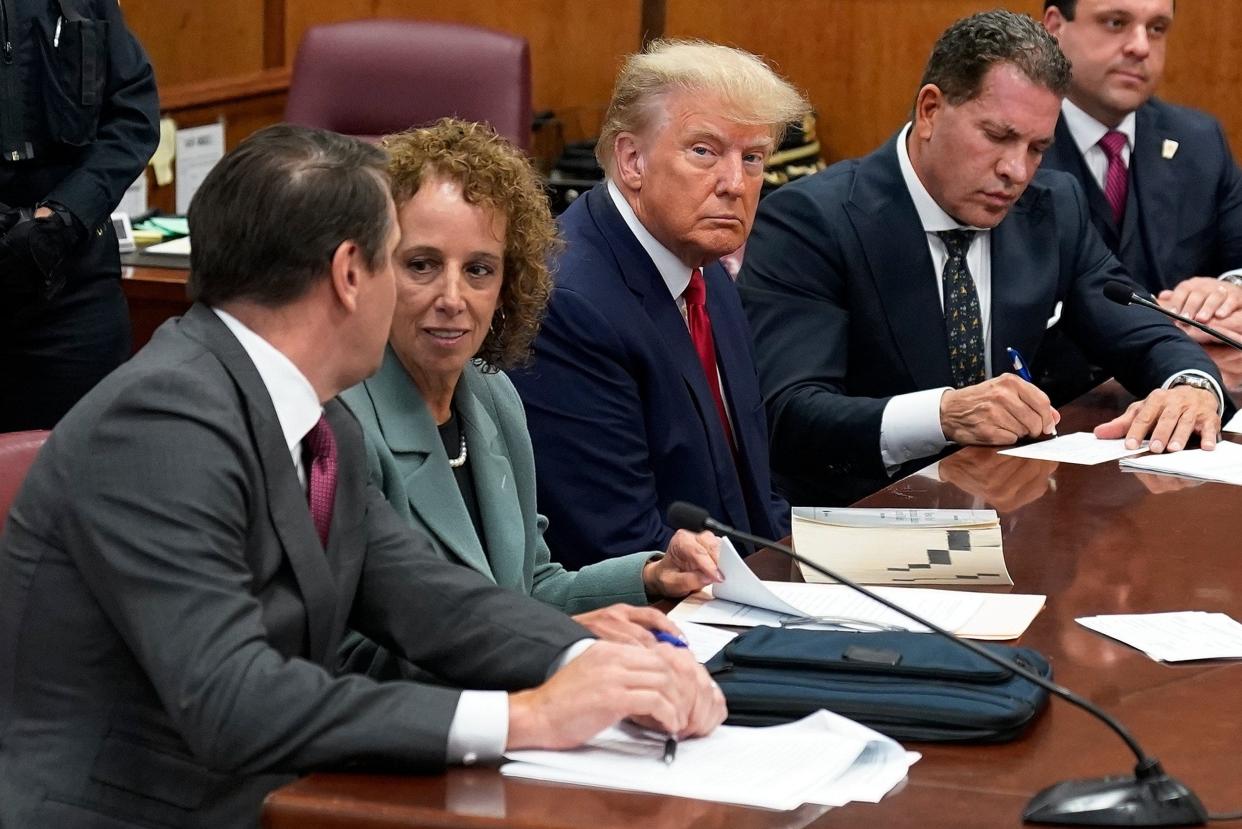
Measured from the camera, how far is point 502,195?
86.2 inches

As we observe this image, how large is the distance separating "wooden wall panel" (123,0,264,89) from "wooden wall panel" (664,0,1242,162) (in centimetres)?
139

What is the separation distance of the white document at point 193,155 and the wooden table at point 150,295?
919 millimetres

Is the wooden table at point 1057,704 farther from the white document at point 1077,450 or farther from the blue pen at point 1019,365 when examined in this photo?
the blue pen at point 1019,365

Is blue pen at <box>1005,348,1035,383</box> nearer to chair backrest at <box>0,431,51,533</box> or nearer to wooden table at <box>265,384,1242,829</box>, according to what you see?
wooden table at <box>265,384,1242,829</box>

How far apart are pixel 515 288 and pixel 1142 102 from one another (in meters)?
2.29

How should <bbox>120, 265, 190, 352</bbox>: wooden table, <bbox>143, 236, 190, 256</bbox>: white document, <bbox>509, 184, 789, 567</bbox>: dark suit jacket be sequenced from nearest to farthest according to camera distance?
1. <bbox>509, 184, 789, 567</bbox>: dark suit jacket
2. <bbox>120, 265, 190, 352</bbox>: wooden table
3. <bbox>143, 236, 190, 256</bbox>: white document

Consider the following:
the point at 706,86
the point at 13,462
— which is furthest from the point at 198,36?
the point at 13,462

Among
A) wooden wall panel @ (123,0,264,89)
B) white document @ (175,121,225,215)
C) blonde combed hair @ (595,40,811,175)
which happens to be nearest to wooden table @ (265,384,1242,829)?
blonde combed hair @ (595,40,811,175)

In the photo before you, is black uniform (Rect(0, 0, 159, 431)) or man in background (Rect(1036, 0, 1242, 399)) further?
man in background (Rect(1036, 0, 1242, 399))

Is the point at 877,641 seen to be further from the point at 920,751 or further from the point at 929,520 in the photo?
the point at 929,520

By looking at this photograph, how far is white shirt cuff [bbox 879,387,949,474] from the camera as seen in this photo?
119 inches

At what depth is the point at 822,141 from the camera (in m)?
5.93

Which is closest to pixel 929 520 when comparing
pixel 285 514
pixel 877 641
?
pixel 877 641

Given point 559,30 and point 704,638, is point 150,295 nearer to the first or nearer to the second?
point 559,30
